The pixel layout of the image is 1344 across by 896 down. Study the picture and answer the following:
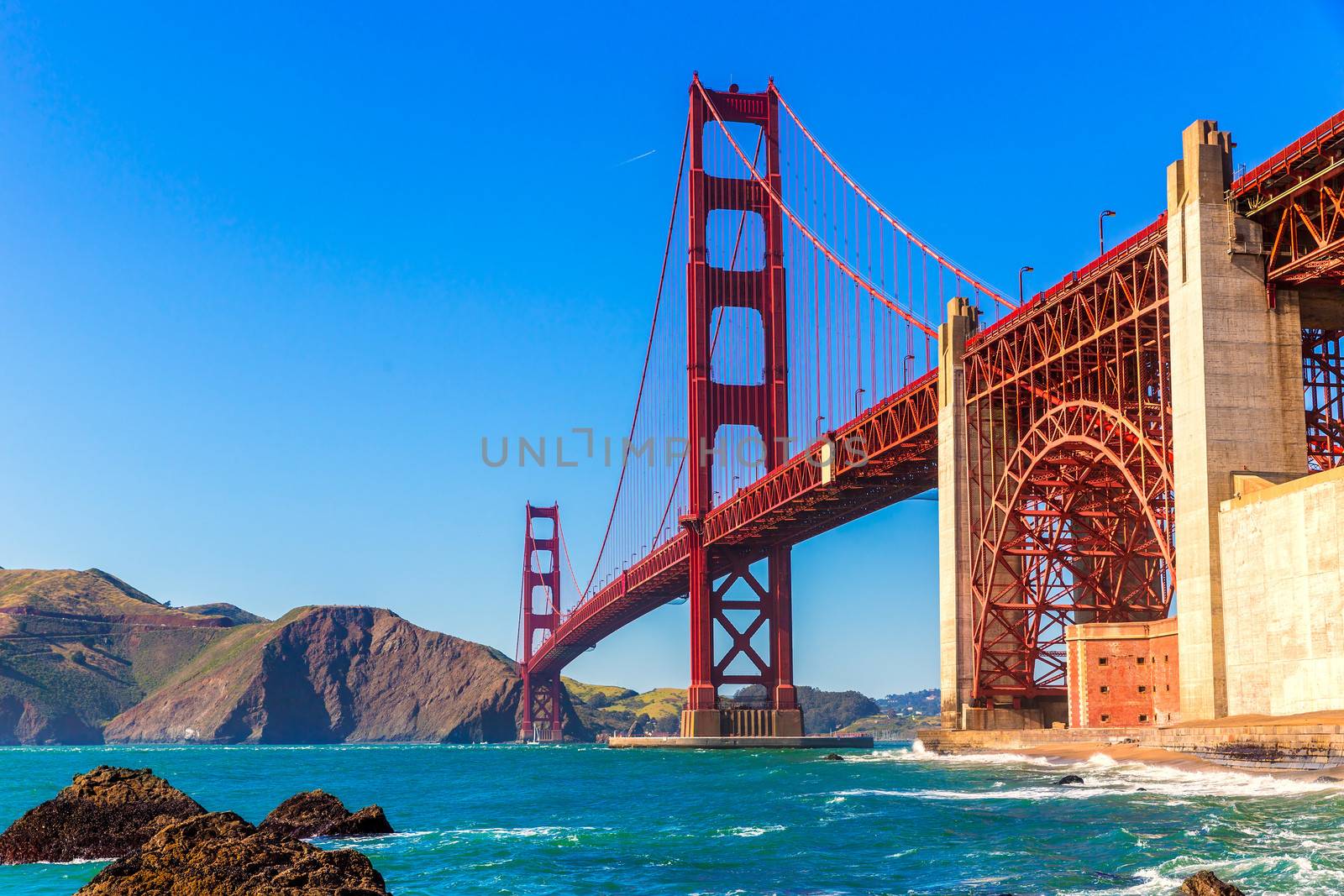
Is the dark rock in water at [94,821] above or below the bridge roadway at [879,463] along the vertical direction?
below

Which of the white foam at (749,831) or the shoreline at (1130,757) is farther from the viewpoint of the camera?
the shoreline at (1130,757)

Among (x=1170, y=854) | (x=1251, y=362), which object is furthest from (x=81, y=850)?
(x=1251, y=362)

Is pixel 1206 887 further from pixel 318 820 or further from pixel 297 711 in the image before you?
pixel 297 711

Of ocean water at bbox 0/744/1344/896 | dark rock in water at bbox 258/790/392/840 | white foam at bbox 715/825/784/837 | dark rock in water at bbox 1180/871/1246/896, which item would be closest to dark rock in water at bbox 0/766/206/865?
ocean water at bbox 0/744/1344/896

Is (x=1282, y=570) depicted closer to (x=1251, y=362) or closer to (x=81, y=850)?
(x=1251, y=362)

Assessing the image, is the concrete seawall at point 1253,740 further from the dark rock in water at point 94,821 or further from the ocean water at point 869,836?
the dark rock in water at point 94,821

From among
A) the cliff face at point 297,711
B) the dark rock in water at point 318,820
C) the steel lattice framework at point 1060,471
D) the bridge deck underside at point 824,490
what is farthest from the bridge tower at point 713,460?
the cliff face at point 297,711
